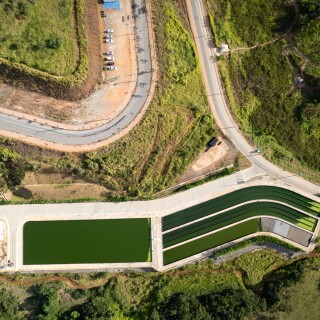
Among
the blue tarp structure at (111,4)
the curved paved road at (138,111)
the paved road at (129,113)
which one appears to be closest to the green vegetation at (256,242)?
the curved paved road at (138,111)

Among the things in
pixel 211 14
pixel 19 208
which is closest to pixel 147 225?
pixel 19 208

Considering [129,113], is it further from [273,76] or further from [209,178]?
[273,76]

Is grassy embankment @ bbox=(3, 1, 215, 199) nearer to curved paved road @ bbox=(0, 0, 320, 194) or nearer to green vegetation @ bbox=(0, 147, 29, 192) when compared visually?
green vegetation @ bbox=(0, 147, 29, 192)

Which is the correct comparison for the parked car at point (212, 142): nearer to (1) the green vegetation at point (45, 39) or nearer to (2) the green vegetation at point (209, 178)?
(2) the green vegetation at point (209, 178)

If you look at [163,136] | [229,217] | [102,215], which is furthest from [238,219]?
[102,215]

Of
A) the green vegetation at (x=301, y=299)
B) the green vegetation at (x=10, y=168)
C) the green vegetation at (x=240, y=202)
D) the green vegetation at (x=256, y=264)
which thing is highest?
the green vegetation at (x=10, y=168)

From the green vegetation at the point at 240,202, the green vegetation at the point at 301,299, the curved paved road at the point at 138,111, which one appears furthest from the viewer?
the green vegetation at the point at 240,202
